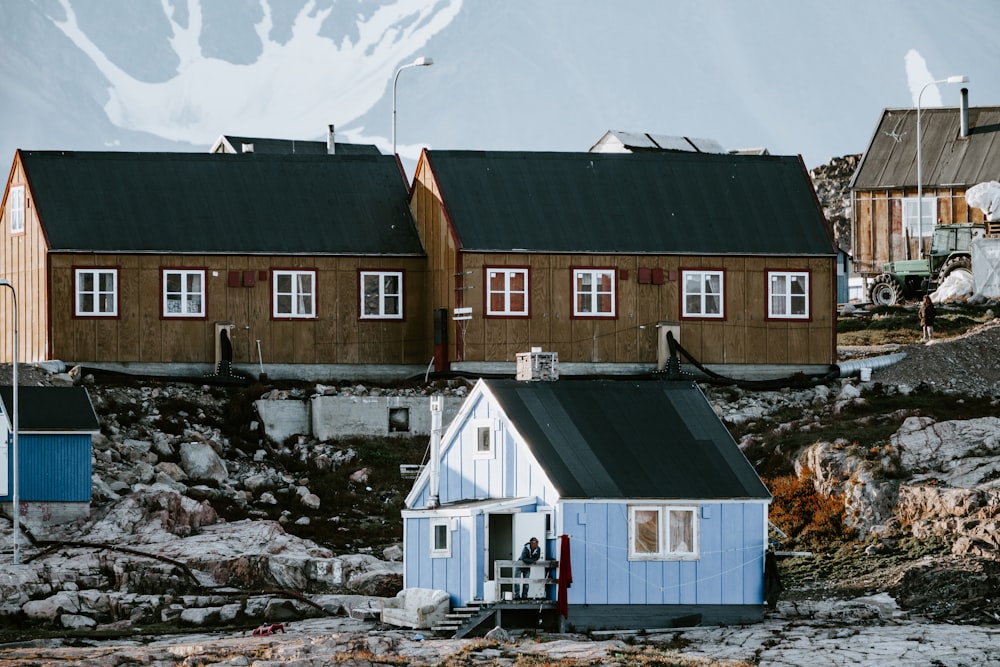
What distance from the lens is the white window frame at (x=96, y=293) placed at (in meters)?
52.3

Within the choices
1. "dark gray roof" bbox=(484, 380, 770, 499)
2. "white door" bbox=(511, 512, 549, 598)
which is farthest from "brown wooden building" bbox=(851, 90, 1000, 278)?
"white door" bbox=(511, 512, 549, 598)

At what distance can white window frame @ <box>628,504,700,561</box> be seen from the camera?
3562 cm

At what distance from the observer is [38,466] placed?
44.4 metres

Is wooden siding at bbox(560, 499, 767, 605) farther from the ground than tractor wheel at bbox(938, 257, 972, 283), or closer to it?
closer to it

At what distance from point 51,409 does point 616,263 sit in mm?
15654

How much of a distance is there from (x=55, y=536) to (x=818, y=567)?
51.3 ft

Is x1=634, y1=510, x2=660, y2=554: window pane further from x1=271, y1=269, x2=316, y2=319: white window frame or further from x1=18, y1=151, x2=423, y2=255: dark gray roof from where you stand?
x1=18, y1=151, x2=423, y2=255: dark gray roof

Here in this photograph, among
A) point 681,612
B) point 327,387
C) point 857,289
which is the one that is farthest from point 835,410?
point 857,289

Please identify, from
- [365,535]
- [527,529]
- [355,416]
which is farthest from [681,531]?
[355,416]

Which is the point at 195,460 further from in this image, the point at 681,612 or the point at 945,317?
the point at 945,317

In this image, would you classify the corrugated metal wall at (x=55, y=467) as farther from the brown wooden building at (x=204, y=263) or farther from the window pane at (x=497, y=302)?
the window pane at (x=497, y=302)

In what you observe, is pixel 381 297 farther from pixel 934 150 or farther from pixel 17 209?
pixel 934 150

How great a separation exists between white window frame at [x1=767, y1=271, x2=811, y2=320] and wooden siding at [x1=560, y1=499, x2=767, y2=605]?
1867cm

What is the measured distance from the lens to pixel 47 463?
44406 mm
